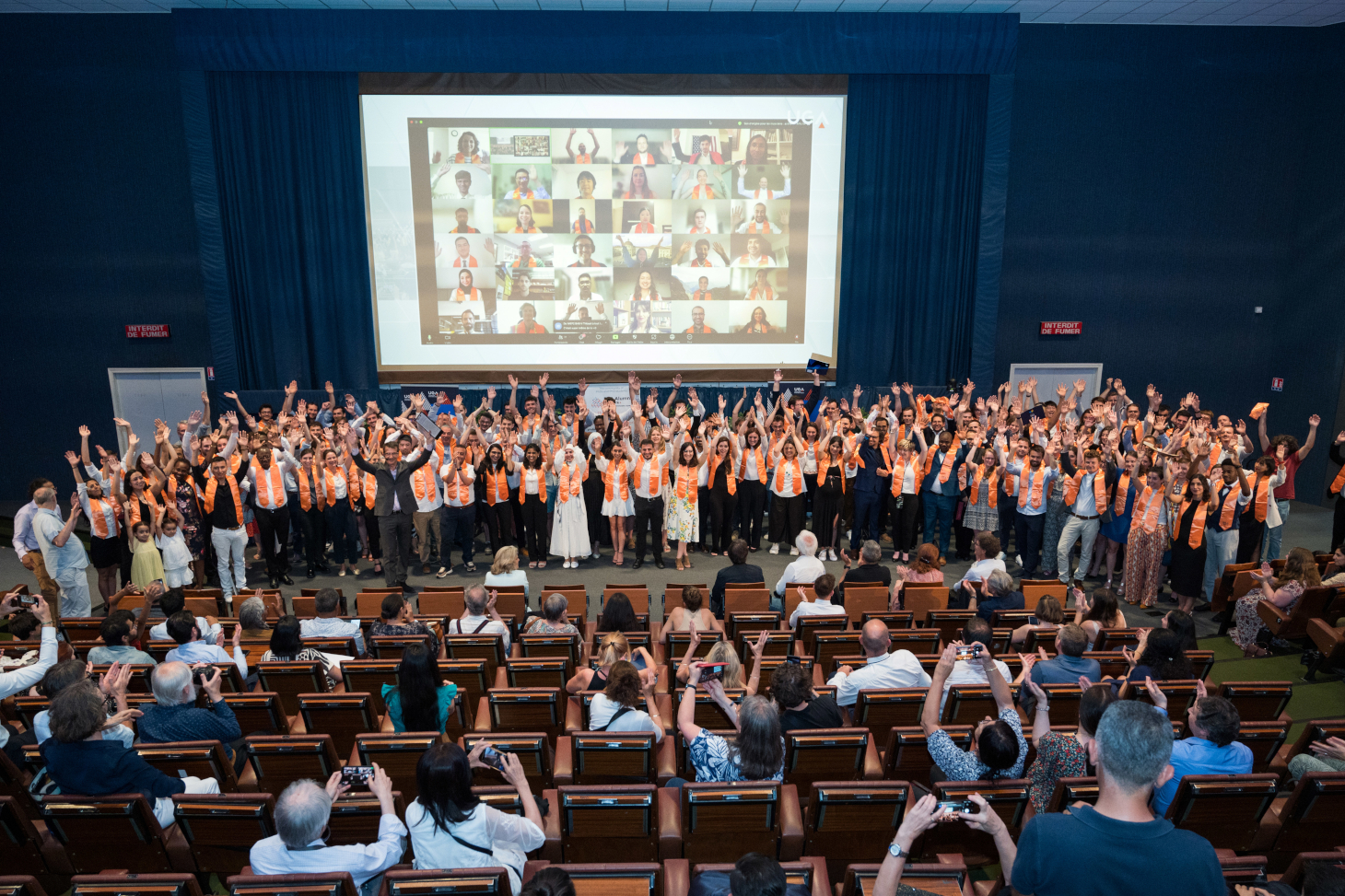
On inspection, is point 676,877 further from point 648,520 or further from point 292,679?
point 648,520

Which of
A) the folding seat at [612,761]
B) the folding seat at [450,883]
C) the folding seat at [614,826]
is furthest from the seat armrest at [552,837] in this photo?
the folding seat at [450,883]

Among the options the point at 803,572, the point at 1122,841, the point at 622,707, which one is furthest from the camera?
the point at 803,572

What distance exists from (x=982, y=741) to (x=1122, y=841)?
1.53m

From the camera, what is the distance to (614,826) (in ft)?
11.9

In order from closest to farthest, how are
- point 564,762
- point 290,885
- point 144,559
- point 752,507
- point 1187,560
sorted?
point 290,885 → point 564,762 → point 144,559 → point 1187,560 → point 752,507

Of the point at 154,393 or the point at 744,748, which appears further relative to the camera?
the point at 154,393

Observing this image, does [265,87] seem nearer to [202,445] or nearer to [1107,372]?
[202,445]

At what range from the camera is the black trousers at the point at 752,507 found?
10.1 m

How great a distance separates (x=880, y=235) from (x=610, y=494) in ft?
23.9

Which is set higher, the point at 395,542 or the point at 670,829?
the point at 670,829

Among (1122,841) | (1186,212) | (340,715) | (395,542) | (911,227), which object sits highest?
(1186,212)

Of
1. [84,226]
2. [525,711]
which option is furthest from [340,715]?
[84,226]

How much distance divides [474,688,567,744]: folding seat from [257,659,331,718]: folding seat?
107 centimetres

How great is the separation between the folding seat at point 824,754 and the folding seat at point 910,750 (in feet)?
0.45
